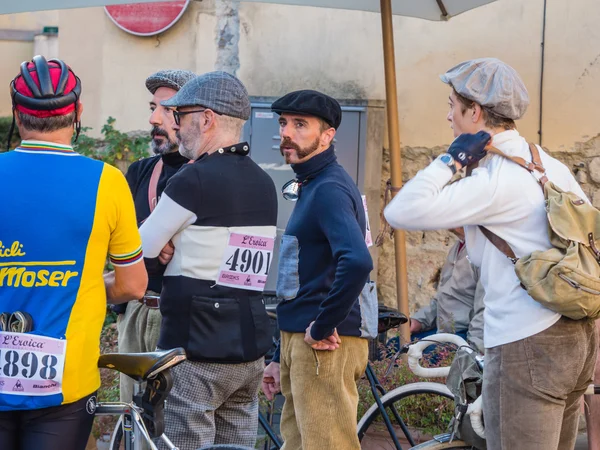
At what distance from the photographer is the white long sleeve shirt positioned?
290cm

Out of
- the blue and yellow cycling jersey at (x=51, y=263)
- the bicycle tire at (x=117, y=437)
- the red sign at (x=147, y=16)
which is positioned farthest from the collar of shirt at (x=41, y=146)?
the red sign at (x=147, y=16)

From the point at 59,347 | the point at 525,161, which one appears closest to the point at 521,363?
the point at 525,161

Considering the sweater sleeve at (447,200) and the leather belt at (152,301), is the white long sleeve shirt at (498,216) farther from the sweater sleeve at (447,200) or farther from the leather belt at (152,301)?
the leather belt at (152,301)

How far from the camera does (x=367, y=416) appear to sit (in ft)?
15.2

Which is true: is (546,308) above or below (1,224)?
below

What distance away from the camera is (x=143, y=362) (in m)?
2.98

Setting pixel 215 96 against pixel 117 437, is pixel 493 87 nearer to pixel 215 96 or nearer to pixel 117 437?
pixel 215 96

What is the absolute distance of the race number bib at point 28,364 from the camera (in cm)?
270

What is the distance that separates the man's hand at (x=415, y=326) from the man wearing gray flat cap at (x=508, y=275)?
2.63 metres

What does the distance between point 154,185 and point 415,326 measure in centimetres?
219

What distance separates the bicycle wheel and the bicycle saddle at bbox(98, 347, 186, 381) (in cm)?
180

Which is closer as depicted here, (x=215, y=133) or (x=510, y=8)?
(x=215, y=133)

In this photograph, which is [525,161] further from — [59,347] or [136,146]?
[136,146]

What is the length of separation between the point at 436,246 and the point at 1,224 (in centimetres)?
458
